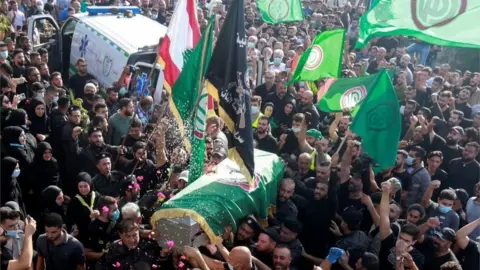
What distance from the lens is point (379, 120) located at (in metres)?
6.98

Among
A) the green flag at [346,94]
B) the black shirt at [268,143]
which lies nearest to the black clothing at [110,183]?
the black shirt at [268,143]

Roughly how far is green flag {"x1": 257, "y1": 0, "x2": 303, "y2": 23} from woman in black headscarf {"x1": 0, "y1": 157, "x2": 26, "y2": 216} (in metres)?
7.13

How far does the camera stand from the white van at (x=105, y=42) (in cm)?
1051

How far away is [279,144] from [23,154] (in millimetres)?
3204

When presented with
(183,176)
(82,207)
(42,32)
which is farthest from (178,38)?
(42,32)

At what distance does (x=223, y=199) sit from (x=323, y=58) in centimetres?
411

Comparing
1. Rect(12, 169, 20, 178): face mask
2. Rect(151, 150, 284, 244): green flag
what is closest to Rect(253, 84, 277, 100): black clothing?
Rect(151, 150, 284, 244): green flag

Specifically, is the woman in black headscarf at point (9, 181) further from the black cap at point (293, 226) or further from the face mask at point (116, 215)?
the black cap at point (293, 226)

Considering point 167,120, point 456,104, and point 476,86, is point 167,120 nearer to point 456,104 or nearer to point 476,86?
point 456,104

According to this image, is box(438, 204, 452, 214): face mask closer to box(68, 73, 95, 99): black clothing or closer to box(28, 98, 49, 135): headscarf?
box(28, 98, 49, 135): headscarf

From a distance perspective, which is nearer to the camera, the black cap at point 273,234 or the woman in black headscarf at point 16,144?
the black cap at point 273,234

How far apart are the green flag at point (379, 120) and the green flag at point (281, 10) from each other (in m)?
5.26

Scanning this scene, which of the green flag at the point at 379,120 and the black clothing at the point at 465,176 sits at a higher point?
the green flag at the point at 379,120

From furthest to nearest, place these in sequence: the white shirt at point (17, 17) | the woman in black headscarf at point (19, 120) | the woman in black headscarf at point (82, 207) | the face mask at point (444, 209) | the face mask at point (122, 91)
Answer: the white shirt at point (17, 17) < the face mask at point (122, 91) < the woman in black headscarf at point (19, 120) < the face mask at point (444, 209) < the woman in black headscarf at point (82, 207)
